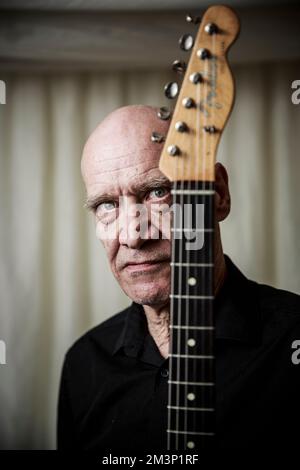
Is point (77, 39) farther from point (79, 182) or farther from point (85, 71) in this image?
point (79, 182)

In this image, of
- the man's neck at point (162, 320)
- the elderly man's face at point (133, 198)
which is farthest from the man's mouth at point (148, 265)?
the man's neck at point (162, 320)

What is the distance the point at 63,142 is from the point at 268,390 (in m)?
0.76

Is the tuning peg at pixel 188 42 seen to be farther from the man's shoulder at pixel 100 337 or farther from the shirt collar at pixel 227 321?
the man's shoulder at pixel 100 337

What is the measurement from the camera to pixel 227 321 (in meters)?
1.07

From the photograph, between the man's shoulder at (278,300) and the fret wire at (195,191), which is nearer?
the fret wire at (195,191)

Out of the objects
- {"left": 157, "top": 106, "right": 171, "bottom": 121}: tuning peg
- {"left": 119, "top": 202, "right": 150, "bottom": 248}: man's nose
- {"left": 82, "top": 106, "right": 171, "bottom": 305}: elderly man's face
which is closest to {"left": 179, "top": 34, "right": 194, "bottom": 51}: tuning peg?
{"left": 157, "top": 106, "right": 171, "bottom": 121}: tuning peg

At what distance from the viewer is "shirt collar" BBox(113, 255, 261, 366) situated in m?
1.07

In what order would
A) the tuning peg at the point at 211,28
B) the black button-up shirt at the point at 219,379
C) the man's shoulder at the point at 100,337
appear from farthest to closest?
the man's shoulder at the point at 100,337
the black button-up shirt at the point at 219,379
the tuning peg at the point at 211,28

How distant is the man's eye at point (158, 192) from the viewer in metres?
1.06

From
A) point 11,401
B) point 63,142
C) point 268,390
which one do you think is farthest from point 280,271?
point 11,401

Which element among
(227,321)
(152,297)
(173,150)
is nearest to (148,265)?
(152,297)

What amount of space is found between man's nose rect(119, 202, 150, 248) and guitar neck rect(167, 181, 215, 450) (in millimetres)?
176

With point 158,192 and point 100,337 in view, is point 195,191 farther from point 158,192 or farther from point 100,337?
point 100,337

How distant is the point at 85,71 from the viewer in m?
1.27
